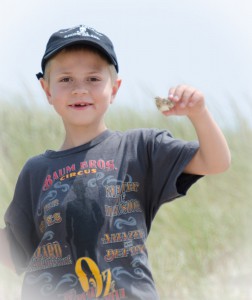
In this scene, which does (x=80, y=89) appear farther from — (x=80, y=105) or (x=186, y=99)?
(x=186, y=99)

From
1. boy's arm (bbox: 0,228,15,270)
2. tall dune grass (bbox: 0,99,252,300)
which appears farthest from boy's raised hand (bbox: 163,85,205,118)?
tall dune grass (bbox: 0,99,252,300)

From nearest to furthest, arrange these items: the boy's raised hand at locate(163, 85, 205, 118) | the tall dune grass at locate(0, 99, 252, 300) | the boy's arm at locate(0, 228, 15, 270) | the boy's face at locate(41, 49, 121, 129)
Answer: the boy's raised hand at locate(163, 85, 205, 118) → the boy's face at locate(41, 49, 121, 129) → the boy's arm at locate(0, 228, 15, 270) → the tall dune grass at locate(0, 99, 252, 300)

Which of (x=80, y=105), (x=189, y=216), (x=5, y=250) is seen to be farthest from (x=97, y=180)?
(x=189, y=216)

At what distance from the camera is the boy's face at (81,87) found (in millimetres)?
1685

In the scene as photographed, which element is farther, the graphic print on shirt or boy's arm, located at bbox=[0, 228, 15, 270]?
boy's arm, located at bbox=[0, 228, 15, 270]

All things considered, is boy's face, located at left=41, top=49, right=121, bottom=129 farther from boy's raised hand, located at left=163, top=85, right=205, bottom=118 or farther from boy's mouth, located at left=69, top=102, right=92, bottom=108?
boy's raised hand, located at left=163, top=85, right=205, bottom=118

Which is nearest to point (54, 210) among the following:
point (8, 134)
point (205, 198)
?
point (205, 198)

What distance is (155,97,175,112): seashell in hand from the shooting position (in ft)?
4.88

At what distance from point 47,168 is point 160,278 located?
108 cm

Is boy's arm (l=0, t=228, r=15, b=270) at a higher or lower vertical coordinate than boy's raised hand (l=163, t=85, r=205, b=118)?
lower

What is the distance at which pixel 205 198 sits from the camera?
9.63 feet

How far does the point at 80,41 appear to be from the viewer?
1.72 m

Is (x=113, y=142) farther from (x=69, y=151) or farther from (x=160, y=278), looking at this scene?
(x=160, y=278)

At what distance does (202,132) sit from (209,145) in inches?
1.4
